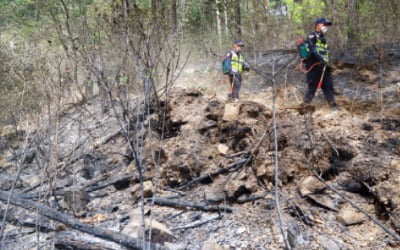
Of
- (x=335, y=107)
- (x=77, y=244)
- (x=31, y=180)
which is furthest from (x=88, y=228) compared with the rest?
(x=335, y=107)

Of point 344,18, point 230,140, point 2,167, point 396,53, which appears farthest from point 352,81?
point 2,167

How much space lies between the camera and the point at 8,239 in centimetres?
439

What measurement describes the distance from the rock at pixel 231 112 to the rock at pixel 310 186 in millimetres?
1571

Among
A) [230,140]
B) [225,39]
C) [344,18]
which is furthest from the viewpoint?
[225,39]

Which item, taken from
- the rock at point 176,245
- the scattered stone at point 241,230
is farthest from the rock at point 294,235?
the rock at point 176,245

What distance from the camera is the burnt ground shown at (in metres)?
4.11

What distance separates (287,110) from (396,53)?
4.00 m

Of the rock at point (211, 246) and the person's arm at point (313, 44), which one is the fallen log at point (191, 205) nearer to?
the rock at point (211, 246)

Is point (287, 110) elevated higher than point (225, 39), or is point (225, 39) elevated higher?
point (225, 39)

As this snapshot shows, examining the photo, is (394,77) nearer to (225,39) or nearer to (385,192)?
(385,192)

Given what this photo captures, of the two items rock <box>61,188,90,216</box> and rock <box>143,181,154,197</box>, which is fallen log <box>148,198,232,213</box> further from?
rock <box>61,188,90,216</box>

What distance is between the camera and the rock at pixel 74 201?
202 inches

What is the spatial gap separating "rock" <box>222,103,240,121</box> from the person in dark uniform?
132 cm

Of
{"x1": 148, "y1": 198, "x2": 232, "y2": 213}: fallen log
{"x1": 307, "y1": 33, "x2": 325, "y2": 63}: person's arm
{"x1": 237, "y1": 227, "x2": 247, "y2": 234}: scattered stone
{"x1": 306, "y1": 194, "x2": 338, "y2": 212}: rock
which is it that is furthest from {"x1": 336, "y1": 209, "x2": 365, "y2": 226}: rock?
{"x1": 307, "y1": 33, "x2": 325, "y2": 63}: person's arm
